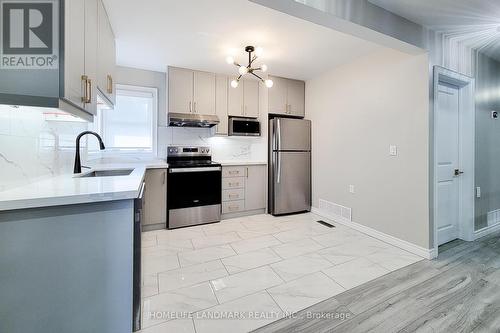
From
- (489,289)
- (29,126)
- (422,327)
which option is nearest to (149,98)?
(29,126)

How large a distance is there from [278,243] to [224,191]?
4.38 ft

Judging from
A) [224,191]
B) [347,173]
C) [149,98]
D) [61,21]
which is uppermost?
[149,98]

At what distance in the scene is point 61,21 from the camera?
3.91 feet

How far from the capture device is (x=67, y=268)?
1144mm

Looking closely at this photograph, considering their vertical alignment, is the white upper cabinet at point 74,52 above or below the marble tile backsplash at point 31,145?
above

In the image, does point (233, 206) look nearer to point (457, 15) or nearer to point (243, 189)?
point (243, 189)

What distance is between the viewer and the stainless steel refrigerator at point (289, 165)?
151 inches

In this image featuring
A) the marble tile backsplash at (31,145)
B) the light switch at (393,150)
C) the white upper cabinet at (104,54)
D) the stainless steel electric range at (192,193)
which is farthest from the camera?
the stainless steel electric range at (192,193)

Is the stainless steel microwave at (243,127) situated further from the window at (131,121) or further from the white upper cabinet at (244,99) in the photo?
the window at (131,121)

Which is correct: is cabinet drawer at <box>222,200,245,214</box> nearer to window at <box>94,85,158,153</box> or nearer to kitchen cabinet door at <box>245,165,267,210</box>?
kitchen cabinet door at <box>245,165,267,210</box>

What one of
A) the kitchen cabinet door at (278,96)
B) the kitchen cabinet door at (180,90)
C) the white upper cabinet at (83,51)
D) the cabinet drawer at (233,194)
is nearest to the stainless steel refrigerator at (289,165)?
the kitchen cabinet door at (278,96)

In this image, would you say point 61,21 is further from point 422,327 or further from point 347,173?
point 347,173

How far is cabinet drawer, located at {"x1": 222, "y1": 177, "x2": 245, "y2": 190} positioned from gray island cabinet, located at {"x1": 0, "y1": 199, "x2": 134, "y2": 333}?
2.39 metres

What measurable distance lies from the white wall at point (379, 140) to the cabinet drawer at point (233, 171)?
1.38m
